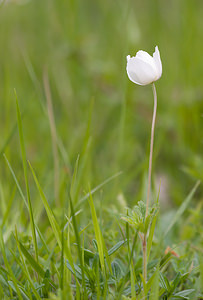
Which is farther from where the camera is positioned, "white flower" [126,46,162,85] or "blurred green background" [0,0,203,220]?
"blurred green background" [0,0,203,220]

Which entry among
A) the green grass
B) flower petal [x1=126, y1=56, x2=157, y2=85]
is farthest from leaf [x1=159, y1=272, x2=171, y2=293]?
flower petal [x1=126, y1=56, x2=157, y2=85]

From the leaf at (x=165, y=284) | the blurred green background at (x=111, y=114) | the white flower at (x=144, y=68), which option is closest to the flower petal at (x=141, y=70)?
the white flower at (x=144, y=68)

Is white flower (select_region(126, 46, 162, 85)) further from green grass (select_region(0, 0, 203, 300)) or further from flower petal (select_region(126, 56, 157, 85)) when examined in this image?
green grass (select_region(0, 0, 203, 300))

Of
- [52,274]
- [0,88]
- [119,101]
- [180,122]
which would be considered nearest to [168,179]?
[180,122]

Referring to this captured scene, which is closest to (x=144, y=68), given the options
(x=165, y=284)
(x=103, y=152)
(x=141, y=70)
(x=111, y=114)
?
(x=141, y=70)

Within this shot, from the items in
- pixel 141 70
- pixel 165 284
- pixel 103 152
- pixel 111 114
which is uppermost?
pixel 111 114

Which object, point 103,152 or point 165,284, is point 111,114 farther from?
point 165,284

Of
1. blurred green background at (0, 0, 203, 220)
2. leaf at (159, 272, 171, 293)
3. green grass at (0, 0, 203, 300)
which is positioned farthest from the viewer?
blurred green background at (0, 0, 203, 220)

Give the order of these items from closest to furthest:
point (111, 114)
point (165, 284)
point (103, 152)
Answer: point (165, 284) → point (103, 152) → point (111, 114)

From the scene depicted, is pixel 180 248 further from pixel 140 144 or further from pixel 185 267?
pixel 140 144
